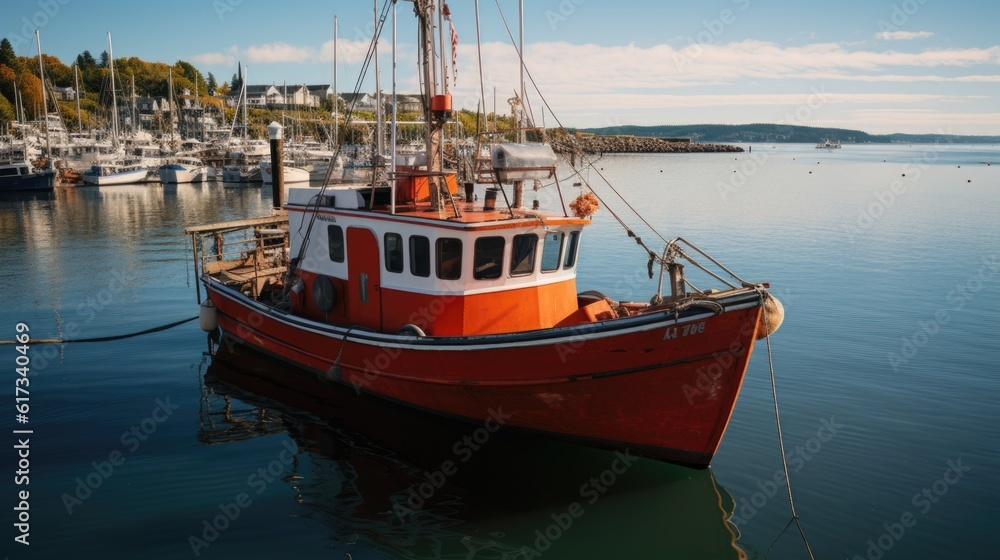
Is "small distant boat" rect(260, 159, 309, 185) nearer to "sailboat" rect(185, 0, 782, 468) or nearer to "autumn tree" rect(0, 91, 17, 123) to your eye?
"autumn tree" rect(0, 91, 17, 123)

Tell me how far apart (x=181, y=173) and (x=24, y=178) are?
11956 mm

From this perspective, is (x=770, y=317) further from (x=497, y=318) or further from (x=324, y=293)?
(x=324, y=293)

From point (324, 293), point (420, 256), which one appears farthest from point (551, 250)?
point (324, 293)

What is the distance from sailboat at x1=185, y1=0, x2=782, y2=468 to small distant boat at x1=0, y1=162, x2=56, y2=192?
160 ft

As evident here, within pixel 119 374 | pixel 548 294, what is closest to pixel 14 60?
pixel 119 374

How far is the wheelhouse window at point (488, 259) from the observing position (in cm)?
905

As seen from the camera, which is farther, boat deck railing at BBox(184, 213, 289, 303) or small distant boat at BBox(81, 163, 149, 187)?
small distant boat at BBox(81, 163, 149, 187)

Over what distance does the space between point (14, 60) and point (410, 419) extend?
367ft

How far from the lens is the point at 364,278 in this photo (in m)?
10.3

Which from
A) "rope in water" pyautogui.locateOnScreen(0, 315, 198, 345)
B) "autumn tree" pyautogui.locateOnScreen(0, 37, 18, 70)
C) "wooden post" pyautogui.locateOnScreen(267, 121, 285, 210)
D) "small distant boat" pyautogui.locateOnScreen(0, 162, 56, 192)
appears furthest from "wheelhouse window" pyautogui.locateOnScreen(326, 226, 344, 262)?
"autumn tree" pyautogui.locateOnScreen(0, 37, 18, 70)

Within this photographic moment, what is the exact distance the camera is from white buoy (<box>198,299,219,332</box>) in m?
13.4

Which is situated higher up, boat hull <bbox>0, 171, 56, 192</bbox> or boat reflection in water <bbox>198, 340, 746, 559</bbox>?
boat hull <bbox>0, 171, 56, 192</bbox>

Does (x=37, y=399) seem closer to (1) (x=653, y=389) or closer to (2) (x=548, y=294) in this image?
(2) (x=548, y=294)

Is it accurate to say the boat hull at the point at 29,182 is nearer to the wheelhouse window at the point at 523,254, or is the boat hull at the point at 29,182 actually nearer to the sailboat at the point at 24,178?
the sailboat at the point at 24,178
